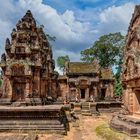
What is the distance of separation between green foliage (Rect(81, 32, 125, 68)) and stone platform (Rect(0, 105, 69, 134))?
155 ft

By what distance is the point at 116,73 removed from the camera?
57688 mm

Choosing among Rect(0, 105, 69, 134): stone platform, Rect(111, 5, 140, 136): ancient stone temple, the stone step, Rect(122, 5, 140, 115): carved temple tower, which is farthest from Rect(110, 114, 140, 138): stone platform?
the stone step

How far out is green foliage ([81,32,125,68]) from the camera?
59.8m

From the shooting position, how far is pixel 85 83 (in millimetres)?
44125

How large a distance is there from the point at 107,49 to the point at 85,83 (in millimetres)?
18968

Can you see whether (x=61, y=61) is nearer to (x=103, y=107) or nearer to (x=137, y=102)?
(x=103, y=107)

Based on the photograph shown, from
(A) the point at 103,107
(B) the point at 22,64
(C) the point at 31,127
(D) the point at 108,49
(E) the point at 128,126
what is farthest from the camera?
(D) the point at 108,49

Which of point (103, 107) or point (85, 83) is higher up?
point (85, 83)

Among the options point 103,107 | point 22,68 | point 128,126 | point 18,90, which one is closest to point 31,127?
point 128,126

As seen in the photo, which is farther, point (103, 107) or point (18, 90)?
point (103, 107)

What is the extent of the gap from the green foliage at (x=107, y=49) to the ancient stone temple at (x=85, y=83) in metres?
12.2

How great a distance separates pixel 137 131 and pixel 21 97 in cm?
1723

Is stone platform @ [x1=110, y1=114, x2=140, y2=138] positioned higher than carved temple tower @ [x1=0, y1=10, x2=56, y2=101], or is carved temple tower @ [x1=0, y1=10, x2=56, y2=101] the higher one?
carved temple tower @ [x1=0, y1=10, x2=56, y2=101]

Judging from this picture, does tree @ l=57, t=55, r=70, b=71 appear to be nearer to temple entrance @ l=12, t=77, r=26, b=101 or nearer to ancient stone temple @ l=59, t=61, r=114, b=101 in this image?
ancient stone temple @ l=59, t=61, r=114, b=101
